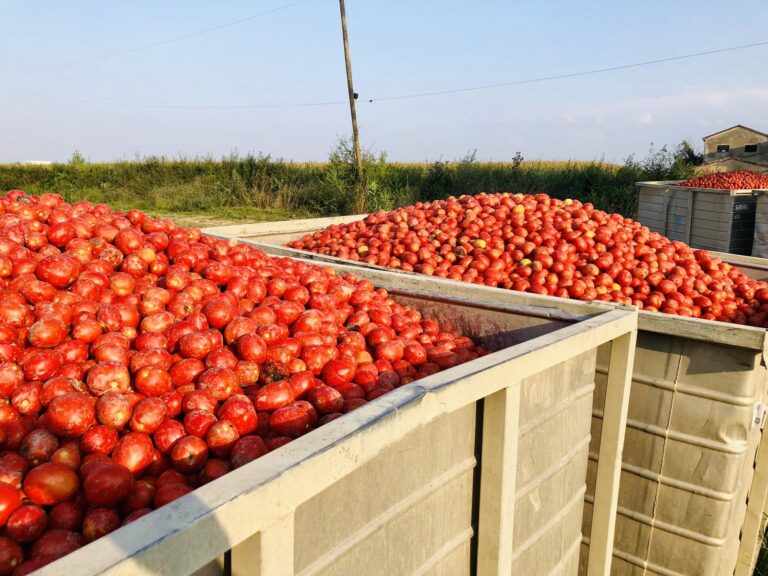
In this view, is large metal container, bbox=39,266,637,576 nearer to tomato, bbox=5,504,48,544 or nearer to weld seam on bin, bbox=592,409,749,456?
weld seam on bin, bbox=592,409,749,456

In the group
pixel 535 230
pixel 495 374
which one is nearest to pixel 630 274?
pixel 535 230

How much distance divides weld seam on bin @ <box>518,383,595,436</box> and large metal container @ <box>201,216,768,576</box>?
283 mm

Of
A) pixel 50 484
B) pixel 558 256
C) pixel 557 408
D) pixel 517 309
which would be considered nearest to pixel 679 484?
pixel 557 408

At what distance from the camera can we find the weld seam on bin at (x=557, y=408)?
2164mm

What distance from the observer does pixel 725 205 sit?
28.2ft

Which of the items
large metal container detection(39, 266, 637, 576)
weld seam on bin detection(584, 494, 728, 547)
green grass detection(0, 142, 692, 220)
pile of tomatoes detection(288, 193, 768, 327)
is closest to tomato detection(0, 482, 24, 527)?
large metal container detection(39, 266, 637, 576)

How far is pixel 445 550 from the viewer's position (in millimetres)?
1946

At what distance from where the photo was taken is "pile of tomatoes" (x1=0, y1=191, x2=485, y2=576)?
1.47 meters

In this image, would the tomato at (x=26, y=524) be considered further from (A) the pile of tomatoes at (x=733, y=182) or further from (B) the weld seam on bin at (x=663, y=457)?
(A) the pile of tomatoes at (x=733, y=182)

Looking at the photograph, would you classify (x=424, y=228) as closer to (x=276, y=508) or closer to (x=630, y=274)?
(x=630, y=274)

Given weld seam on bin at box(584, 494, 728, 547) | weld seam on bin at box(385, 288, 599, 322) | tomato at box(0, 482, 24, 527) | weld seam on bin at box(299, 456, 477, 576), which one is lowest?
weld seam on bin at box(584, 494, 728, 547)

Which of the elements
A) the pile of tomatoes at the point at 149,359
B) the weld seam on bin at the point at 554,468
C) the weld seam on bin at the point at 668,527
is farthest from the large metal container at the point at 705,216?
the pile of tomatoes at the point at 149,359

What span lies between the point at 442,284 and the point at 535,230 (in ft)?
5.23

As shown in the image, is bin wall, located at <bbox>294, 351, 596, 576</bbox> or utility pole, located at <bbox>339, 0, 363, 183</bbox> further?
utility pole, located at <bbox>339, 0, 363, 183</bbox>
